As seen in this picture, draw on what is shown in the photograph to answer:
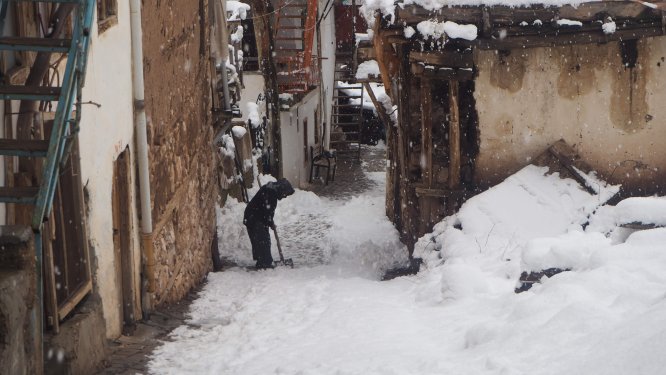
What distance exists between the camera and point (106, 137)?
7996 millimetres

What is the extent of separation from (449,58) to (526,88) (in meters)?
1.21

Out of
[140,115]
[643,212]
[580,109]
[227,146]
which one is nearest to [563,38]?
[580,109]

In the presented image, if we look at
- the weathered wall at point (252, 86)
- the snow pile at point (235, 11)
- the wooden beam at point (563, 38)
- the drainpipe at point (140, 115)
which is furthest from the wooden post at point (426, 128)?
the weathered wall at point (252, 86)

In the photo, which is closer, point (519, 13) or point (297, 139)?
point (519, 13)

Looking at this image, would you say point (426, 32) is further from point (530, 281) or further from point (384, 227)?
point (384, 227)

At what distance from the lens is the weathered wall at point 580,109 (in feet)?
40.8

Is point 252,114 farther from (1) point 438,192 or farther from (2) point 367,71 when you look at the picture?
(1) point 438,192

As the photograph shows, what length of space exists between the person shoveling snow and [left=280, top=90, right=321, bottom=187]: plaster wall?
8.84 m

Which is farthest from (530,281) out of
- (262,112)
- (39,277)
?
(262,112)

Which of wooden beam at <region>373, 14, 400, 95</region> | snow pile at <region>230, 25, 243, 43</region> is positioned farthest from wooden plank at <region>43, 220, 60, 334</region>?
snow pile at <region>230, 25, 243, 43</region>

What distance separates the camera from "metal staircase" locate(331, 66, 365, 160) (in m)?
31.8

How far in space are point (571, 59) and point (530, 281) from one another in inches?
208

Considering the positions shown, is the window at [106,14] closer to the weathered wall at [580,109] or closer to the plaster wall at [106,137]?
the plaster wall at [106,137]

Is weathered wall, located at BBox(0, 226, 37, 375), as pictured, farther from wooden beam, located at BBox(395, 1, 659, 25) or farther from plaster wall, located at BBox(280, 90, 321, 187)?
plaster wall, located at BBox(280, 90, 321, 187)
